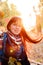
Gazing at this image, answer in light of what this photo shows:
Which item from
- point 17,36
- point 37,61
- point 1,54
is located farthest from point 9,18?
point 37,61

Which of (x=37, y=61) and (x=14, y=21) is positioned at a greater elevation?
(x=14, y=21)

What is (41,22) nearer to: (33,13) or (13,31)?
(33,13)

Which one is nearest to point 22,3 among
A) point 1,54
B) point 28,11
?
point 28,11

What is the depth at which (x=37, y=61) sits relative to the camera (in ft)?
4.03

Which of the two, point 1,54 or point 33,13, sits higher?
point 33,13

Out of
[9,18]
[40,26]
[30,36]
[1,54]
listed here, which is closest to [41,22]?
[40,26]

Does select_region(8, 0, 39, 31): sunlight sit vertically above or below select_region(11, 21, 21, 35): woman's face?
above

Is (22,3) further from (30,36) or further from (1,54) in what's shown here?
(1,54)

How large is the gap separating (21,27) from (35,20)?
0.12 m

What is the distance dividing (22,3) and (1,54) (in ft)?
1.34

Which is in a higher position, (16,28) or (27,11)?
(27,11)

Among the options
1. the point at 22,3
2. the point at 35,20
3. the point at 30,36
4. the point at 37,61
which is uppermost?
the point at 22,3

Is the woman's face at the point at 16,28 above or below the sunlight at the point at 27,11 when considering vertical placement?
below

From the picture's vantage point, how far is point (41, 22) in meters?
1.22
